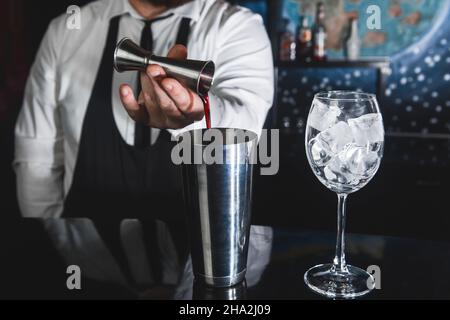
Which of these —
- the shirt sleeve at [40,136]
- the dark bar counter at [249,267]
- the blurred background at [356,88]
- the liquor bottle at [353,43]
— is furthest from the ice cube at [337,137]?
the liquor bottle at [353,43]

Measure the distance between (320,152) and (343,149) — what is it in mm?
40

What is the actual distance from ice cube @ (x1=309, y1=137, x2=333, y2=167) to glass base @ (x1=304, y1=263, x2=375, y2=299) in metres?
0.18

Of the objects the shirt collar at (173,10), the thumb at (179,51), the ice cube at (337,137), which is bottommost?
the ice cube at (337,137)

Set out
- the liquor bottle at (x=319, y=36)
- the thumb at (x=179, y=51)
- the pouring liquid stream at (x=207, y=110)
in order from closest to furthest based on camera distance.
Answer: the pouring liquid stream at (x=207, y=110) < the thumb at (x=179, y=51) < the liquor bottle at (x=319, y=36)

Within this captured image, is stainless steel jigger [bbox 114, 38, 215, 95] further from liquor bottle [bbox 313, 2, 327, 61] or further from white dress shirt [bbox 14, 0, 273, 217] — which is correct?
liquor bottle [bbox 313, 2, 327, 61]

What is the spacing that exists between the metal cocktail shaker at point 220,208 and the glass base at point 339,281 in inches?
4.7

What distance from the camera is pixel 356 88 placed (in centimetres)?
365

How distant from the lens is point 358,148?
81cm

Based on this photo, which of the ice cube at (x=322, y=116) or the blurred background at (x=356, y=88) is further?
the blurred background at (x=356, y=88)

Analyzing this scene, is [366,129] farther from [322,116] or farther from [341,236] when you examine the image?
[341,236]

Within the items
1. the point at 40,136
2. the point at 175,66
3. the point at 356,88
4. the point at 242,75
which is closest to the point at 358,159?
the point at 175,66

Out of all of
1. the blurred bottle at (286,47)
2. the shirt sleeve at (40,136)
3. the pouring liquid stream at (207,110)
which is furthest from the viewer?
the blurred bottle at (286,47)

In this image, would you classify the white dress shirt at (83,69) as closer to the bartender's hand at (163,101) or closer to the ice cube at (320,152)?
the bartender's hand at (163,101)

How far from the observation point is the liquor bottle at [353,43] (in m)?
3.40
